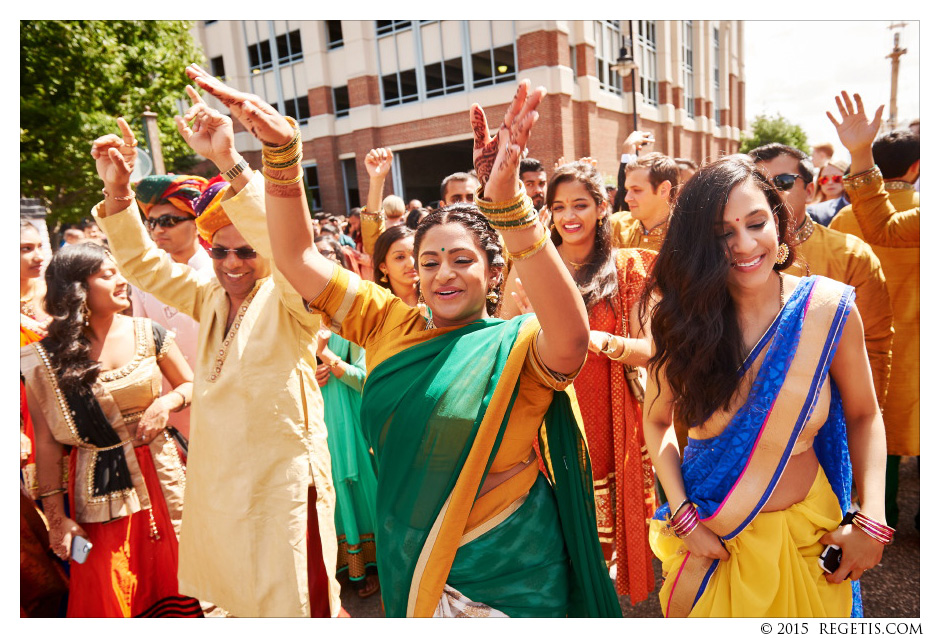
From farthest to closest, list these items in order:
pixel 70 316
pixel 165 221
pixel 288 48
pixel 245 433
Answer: pixel 288 48 < pixel 165 221 < pixel 70 316 < pixel 245 433

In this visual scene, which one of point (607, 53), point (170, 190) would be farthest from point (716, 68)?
point (170, 190)

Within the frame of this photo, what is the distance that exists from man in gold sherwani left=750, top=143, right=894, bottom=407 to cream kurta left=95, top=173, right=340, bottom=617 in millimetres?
2247

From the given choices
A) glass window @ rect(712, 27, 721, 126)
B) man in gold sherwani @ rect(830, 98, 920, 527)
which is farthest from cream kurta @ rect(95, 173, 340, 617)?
glass window @ rect(712, 27, 721, 126)

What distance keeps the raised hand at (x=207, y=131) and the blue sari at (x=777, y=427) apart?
5.61 feet

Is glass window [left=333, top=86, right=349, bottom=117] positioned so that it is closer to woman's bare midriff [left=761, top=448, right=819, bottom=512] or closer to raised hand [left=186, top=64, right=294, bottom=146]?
raised hand [left=186, top=64, right=294, bottom=146]

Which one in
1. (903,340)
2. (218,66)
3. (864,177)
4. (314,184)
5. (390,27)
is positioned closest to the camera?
(864,177)

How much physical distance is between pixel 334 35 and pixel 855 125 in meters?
19.2

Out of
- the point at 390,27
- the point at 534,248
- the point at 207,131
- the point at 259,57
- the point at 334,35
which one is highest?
the point at 334,35

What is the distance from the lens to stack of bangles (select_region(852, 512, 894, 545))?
1.46 meters

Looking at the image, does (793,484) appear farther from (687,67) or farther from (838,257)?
(687,67)

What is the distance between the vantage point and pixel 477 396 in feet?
4.71

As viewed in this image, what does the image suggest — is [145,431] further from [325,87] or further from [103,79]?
[325,87]

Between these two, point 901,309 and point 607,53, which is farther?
point 607,53

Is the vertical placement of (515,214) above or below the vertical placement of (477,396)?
above
